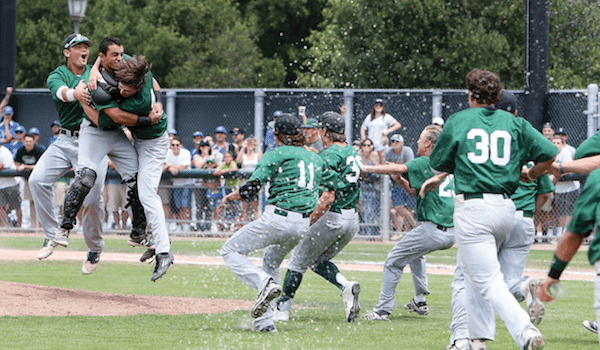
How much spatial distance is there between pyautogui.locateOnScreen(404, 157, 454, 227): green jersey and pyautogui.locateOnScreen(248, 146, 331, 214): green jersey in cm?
115

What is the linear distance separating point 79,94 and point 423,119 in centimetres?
1101

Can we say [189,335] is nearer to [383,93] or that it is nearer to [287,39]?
[383,93]

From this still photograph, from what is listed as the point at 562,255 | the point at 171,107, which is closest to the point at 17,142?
the point at 171,107

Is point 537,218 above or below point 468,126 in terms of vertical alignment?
below

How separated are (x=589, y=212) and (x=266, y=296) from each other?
335 cm

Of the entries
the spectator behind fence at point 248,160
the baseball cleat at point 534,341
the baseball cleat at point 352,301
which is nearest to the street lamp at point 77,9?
the spectator behind fence at point 248,160

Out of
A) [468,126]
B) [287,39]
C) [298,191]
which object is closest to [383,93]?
[298,191]

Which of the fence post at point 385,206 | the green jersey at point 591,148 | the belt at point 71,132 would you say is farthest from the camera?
the fence post at point 385,206

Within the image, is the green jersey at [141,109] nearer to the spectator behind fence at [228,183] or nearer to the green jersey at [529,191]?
the green jersey at [529,191]

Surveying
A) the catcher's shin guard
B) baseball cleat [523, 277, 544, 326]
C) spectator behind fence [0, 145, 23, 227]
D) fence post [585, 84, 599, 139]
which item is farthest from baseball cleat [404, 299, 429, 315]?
spectator behind fence [0, 145, 23, 227]

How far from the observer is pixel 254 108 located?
730 inches

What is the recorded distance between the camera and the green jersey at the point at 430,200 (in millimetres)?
7973

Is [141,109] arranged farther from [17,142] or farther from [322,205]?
[17,142]

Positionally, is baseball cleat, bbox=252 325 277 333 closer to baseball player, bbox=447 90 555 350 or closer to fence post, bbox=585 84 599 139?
baseball player, bbox=447 90 555 350
